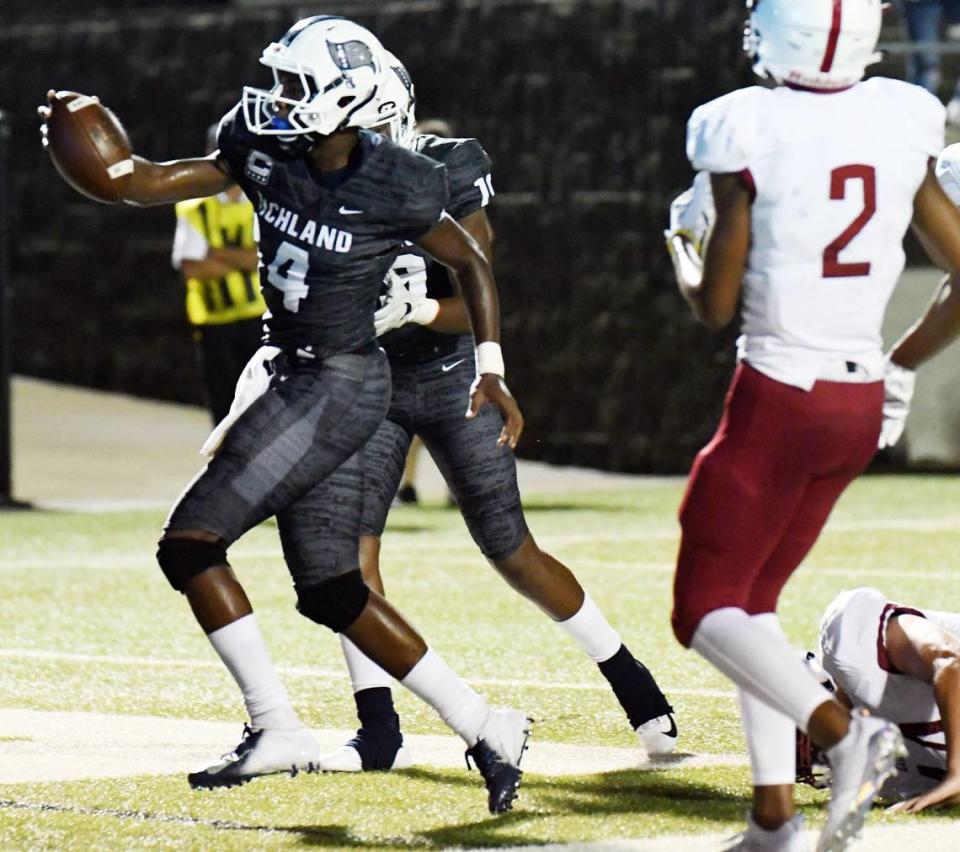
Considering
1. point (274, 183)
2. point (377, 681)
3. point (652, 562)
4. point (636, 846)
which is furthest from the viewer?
point (652, 562)

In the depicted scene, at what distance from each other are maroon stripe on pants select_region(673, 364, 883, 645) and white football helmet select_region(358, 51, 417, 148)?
4.20 ft

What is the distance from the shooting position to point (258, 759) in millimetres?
5090

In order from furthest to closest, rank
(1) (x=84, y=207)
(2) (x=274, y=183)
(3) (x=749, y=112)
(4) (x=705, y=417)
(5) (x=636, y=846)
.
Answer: (1) (x=84, y=207), (4) (x=705, y=417), (2) (x=274, y=183), (5) (x=636, y=846), (3) (x=749, y=112)

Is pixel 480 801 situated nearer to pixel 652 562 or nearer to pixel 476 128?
pixel 652 562

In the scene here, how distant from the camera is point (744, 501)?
4.42 metres

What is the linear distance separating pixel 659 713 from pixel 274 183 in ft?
5.86

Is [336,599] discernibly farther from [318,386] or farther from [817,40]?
[817,40]

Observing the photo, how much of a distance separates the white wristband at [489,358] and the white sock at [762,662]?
994 mm

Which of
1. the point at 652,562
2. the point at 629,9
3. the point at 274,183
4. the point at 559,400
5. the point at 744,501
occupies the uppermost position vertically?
the point at 274,183

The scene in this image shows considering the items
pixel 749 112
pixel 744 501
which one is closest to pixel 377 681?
pixel 744 501

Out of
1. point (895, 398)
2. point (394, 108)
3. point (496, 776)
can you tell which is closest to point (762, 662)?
point (895, 398)

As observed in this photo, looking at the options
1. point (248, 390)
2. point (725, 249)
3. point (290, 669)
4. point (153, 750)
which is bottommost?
point (290, 669)

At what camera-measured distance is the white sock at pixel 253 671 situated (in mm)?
5156

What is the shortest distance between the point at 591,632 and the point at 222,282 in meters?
6.08
